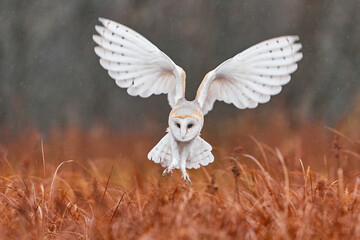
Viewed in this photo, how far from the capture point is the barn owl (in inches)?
67.7

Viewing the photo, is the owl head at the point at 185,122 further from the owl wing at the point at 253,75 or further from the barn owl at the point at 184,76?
the owl wing at the point at 253,75

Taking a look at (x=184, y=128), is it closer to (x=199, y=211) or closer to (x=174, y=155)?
(x=174, y=155)

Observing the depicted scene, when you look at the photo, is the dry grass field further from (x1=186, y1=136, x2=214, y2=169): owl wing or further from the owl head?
the owl head

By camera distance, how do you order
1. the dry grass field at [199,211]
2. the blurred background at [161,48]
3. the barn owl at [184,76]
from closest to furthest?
1. the barn owl at [184,76]
2. the dry grass field at [199,211]
3. the blurred background at [161,48]

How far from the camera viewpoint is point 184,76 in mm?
1785

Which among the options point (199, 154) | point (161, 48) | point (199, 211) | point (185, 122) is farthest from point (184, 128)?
point (161, 48)

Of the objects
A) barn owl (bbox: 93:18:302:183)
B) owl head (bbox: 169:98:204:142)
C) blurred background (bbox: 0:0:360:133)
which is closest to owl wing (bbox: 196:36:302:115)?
barn owl (bbox: 93:18:302:183)

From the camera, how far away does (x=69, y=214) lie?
2.33 m

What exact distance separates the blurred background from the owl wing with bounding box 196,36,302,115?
3313 mm

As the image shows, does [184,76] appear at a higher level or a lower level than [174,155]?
higher

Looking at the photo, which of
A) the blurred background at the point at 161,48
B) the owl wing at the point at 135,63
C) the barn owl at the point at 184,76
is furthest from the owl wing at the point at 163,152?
the blurred background at the point at 161,48

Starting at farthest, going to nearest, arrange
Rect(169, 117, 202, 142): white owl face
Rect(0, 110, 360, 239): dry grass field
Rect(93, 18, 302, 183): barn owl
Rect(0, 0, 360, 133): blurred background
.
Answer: Rect(0, 0, 360, 133): blurred background < Rect(0, 110, 360, 239): dry grass field < Rect(93, 18, 302, 183): barn owl < Rect(169, 117, 202, 142): white owl face

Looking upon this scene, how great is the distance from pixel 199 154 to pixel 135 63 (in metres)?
0.35

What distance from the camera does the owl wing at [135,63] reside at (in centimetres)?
178
